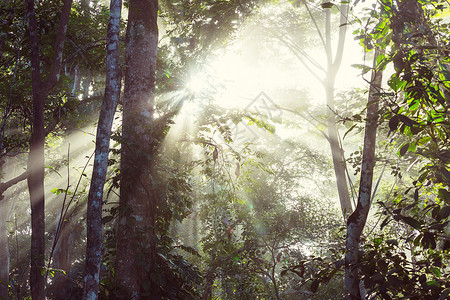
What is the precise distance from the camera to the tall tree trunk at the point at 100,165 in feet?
10.7

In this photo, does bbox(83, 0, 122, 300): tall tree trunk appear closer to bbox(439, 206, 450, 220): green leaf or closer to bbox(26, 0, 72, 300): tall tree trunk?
bbox(26, 0, 72, 300): tall tree trunk

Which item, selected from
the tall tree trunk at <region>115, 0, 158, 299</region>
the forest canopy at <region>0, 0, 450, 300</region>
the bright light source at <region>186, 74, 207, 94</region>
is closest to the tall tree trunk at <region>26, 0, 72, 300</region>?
the forest canopy at <region>0, 0, 450, 300</region>

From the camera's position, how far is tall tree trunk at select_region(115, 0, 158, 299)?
4.09 metres

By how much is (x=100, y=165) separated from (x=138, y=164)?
0.69 m

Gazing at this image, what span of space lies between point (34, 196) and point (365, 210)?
4633mm

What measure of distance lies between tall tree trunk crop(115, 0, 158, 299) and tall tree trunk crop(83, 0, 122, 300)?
1.86ft

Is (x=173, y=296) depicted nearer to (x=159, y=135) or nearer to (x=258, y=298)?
(x=159, y=135)

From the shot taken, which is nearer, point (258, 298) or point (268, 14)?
point (258, 298)

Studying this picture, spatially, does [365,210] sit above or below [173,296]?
above

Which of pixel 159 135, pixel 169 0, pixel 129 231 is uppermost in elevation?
pixel 169 0

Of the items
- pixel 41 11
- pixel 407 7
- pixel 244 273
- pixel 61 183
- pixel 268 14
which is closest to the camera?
pixel 407 7

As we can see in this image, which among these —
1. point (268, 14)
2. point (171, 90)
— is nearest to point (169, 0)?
point (171, 90)

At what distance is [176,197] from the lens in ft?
15.3

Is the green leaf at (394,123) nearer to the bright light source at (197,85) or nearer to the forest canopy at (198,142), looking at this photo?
the forest canopy at (198,142)
